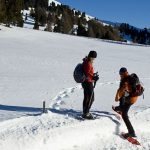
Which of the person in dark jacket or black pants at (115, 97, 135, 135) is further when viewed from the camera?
black pants at (115, 97, 135, 135)

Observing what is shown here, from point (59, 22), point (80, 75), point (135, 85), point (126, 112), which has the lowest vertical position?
point (126, 112)

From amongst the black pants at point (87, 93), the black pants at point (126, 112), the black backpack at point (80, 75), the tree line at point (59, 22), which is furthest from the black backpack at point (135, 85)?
the tree line at point (59, 22)

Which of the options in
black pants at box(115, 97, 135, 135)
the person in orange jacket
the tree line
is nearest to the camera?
the person in orange jacket

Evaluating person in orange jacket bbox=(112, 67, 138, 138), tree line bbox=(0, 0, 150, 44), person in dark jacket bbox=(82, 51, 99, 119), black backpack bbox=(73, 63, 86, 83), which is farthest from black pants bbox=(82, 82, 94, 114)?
tree line bbox=(0, 0, 150, 44)

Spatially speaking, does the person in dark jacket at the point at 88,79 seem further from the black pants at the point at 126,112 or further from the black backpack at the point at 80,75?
the black pants at the point at 126,112

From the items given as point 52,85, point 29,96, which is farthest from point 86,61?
point 52,85

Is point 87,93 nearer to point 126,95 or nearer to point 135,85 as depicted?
point 126,95

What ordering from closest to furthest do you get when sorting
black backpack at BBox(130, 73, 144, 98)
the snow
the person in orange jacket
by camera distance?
1. the snow
2. black backpack at BBox(130, 73, 144, 98)
3. the person in orange jacket

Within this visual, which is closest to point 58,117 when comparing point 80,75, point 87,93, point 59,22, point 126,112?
point 87,93

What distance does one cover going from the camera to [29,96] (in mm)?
16344

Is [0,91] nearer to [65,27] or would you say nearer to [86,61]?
[86,61]

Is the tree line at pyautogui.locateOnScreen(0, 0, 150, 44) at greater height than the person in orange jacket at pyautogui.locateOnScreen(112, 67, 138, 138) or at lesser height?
greater

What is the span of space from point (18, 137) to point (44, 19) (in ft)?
390

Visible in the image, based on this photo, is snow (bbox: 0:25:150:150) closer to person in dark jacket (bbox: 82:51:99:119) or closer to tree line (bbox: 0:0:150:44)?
person in dark jacket (bbox: 82:51:99:119)
